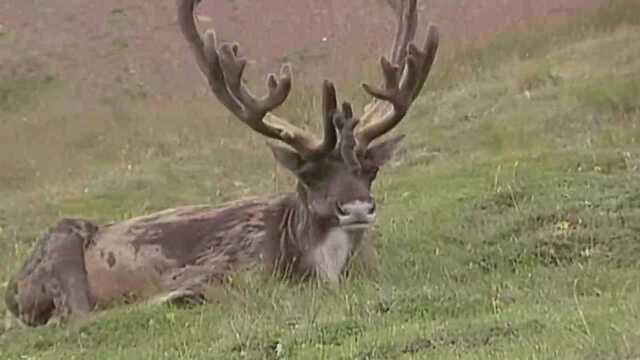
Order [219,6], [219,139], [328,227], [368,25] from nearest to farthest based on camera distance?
[328,227], [219,139], [368,25], [219,6]

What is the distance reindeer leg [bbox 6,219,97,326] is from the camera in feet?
33.7

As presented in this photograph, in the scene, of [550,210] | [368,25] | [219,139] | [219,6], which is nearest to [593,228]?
[550,210]

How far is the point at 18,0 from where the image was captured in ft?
96.2

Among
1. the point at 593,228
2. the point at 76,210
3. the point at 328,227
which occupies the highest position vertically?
the point at 328,227

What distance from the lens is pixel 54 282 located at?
408 inches

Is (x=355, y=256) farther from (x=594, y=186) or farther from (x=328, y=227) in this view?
(x=594, y=186)

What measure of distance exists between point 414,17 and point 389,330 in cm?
383

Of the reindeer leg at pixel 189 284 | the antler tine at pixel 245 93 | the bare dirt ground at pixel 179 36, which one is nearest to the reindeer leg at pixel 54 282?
the reindeer leg at pixel 189 284

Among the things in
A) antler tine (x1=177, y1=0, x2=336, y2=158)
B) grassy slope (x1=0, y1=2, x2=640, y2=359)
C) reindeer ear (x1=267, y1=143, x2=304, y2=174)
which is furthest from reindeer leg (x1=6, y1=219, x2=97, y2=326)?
reindeer ear (x1=267, y1=143, x2=304, y2=174)

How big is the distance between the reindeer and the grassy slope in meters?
0.43

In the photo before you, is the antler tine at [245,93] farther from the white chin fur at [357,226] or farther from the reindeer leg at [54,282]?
the reindeer leg at [54,282]

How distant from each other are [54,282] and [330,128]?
2080 mm

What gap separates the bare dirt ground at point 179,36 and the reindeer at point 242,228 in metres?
11.1

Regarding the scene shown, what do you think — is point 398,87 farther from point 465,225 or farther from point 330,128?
point 465,225
